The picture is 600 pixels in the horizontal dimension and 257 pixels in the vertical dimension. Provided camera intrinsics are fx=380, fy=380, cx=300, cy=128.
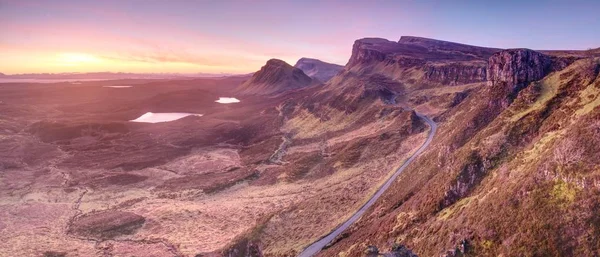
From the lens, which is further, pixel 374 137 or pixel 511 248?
pixel 374 137

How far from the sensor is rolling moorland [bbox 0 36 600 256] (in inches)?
1432

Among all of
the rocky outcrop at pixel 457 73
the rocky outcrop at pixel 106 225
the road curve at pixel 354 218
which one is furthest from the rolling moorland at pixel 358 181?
the road curve at pixel 354 218

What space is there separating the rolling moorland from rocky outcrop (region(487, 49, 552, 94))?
0.25 m

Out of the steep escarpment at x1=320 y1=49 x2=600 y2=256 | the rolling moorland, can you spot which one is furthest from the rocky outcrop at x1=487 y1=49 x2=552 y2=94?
the steep escarpment at x1=320 y1=49 x2=600 y2=256

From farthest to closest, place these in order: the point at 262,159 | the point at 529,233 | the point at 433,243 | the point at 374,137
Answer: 1. the point at 262,159
2. the point at 374,137
3. the point at 433,243
4. the point at 529,233

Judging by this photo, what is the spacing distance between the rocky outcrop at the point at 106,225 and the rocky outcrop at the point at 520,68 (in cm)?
7803

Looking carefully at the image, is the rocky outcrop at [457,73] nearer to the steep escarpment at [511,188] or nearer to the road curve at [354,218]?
the road curve at [354,218]

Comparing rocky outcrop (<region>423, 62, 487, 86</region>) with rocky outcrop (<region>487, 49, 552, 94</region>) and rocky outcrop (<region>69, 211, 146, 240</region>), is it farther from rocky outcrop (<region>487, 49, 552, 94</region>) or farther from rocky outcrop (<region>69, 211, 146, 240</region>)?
rocky outcrop (<region>69, 211, 146, 240</region>)

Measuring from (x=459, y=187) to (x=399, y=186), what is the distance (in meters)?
18.0

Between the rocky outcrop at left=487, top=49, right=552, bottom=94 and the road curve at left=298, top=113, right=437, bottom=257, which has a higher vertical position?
the rocky outcrop at left=487, top=49, right=552, bottom=94

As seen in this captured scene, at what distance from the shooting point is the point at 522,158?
146 ft

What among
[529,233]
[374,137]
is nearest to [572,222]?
[529,233]

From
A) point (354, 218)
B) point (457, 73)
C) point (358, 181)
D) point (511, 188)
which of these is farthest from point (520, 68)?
point (457, 73)

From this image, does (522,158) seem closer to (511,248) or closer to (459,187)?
(459,187)
